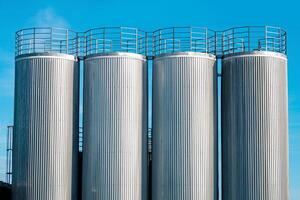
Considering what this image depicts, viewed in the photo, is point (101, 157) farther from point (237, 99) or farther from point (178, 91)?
point (237, 99)

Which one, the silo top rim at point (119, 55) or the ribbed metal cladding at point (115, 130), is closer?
the ribbed metal cladding at point (115, 130)

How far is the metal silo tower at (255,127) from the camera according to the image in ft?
130

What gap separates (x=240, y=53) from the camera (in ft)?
135

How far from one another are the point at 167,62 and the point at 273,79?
602 centimetres

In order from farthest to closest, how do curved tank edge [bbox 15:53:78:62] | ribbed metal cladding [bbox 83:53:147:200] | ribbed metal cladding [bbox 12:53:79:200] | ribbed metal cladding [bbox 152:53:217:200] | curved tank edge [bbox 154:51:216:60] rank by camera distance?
curved tank edge [bbox 15:53:78:62] < curved tank edge [bbox 154:51:216:60] < ribbed metal cladding [bbox 12:53:79:200] < ribbed metal cladding [bbox 83:53:147:200] < ribbed metal cladding [bbox 152:53:217:200]

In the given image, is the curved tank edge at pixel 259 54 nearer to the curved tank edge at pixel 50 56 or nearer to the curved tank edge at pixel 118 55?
the curved tank edge at pixel 118 55

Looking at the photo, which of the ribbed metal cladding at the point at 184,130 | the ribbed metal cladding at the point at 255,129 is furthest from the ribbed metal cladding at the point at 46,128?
the ribbed metal cladding at the point at 255,129

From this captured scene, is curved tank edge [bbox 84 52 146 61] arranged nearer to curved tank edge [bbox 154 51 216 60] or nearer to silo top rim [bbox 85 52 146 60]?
silo top rim [bbox 85 52 146 60]

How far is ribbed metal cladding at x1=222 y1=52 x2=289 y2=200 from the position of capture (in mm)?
39500

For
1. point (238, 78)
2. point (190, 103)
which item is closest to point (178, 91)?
point (190, 103)

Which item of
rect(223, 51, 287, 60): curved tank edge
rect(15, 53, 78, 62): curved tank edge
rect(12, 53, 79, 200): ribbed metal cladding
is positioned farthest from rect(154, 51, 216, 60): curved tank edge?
rect(12, 53, 79, 200): ribbed metal cladding

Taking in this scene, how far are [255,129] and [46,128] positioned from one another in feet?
38.2

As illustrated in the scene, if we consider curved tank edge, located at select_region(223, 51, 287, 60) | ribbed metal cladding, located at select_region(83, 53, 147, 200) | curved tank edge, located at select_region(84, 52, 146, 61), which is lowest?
ribbed metal cladding, located at select_region(83, 53, 147, 200)

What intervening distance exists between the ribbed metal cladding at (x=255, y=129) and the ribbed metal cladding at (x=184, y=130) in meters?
0.98
